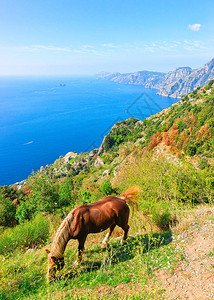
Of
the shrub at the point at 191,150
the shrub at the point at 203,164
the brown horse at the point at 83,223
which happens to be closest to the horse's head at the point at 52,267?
the brown horse at the point at 83,223

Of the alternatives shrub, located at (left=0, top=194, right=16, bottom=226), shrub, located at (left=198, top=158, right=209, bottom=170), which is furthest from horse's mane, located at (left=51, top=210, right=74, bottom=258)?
shrub, located at (left=198, top=158, right=209, bottom=170)

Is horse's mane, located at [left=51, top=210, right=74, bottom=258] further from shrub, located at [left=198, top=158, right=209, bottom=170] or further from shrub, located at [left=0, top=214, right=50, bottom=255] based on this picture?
shrub, located at [left=198, top=158, right=209, bottom=170]

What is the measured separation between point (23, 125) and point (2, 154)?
38.6 meters

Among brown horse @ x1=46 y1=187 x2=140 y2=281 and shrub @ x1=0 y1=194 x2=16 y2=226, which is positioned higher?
brown horse @ x1=46 y1=187 x2=140 y2=281

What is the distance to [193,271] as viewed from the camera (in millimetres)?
4391

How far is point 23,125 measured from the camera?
122 m

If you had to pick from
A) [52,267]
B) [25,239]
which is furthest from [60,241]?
[25,239]

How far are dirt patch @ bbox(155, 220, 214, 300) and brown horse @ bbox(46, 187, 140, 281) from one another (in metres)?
1.97

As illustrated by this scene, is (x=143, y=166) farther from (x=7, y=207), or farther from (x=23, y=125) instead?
(x=23, y=125)

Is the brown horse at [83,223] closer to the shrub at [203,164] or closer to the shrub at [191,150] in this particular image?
the shrub at [203,164]

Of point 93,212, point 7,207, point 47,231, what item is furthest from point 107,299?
point 7,207

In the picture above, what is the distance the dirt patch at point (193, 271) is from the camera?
385 centimetres

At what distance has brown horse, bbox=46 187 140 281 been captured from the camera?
15.8 feet

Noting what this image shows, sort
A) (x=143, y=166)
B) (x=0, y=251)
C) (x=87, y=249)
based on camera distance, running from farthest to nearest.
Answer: (x=143, y=166) → (x=0, y=251) → (x=87, y=249)
